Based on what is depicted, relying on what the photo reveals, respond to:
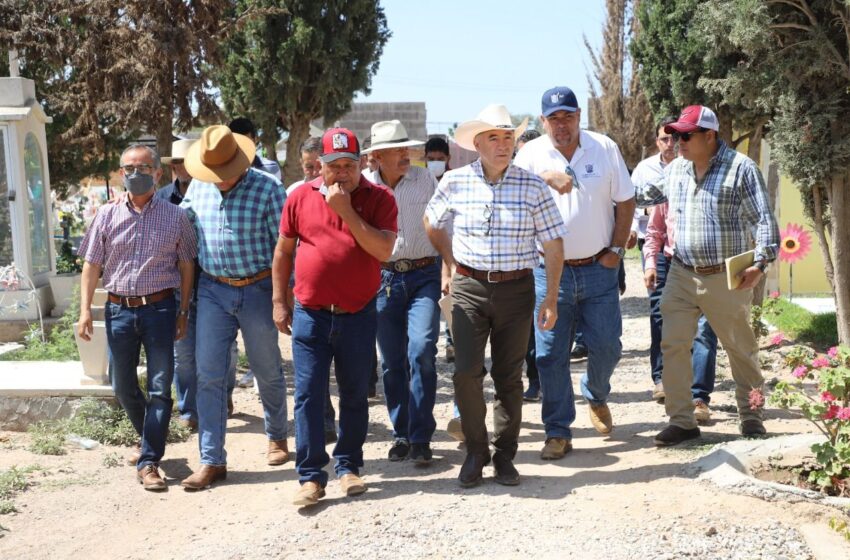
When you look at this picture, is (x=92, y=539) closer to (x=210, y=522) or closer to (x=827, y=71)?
(x=210, y=522)

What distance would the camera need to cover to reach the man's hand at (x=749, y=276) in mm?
5719

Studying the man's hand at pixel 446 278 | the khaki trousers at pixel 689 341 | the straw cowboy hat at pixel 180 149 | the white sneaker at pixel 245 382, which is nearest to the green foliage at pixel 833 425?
the khaki trousers at pixel 689 341

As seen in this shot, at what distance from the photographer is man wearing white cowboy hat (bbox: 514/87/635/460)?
19.9ft

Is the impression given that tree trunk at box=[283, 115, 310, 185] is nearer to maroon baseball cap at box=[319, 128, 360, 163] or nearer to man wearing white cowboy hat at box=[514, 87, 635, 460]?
man wearing white cowboy hat at box=[514, 87, 635, 460]

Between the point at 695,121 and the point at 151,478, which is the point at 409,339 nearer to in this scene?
the point at 151,478

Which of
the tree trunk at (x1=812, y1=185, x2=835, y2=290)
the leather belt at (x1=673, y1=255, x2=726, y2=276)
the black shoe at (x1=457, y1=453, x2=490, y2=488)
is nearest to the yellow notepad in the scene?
the leather belt at (x1=673, y1=255, x2=726, y2=276)

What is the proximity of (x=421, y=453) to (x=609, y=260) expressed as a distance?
5.61 ft

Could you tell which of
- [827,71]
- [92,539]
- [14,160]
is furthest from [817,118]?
[14,160]

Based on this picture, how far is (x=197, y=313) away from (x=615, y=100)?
2037cm

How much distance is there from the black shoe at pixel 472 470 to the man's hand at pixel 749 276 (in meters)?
1.88

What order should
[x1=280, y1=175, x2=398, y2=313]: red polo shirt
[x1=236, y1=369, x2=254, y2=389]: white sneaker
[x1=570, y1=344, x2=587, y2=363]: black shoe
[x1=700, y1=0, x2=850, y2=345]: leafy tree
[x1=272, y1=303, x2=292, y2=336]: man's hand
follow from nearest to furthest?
[x1=280, y1=175, x2=398, y2=313]: red polo shirt
[x1=272, y1=303, x2=292, y2=336]: man's hand
[x1=700, y1=0, x2=850, y2=345]: leafy tree
[x1=236, y1=369, x2=254, y2=389]: white sneaker
[x1=570, y1=344, x2=587, y2=363]: black shoe

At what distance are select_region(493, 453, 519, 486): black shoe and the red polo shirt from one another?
3.97ft

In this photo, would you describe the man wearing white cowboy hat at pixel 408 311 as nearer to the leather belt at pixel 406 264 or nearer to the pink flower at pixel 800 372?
the leather belt at pixel 406 264

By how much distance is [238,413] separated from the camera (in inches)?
310
